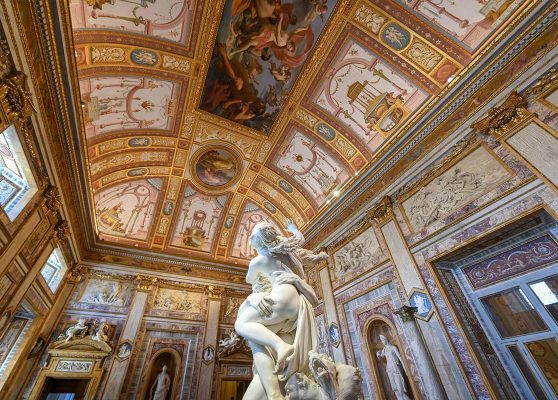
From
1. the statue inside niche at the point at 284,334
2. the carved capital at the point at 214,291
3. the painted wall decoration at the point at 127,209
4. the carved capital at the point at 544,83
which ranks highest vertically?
the painted wall decoration at the point at 127,209

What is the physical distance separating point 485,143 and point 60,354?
1469 cm

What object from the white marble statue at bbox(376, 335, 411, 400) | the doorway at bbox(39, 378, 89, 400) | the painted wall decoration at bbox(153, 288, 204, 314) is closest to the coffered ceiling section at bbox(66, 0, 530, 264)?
the painted wall decoration at bbox(153, 288, 204, 314)

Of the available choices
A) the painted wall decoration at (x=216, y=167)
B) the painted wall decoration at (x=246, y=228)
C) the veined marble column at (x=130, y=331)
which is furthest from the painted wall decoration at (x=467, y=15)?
the veined marble column at (x=130, y=331)

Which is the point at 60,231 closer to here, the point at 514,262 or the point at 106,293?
the point at 106,293

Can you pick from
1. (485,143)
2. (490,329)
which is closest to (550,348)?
(490,329)

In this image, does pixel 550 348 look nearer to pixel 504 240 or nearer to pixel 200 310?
pixel 504 240

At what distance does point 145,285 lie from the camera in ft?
39.7

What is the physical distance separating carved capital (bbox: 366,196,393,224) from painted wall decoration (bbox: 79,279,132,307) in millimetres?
10889

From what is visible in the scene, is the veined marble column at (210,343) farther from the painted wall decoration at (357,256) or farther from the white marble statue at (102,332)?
the painted wall decoration at (357,256)

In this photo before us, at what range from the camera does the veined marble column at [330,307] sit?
866 cm

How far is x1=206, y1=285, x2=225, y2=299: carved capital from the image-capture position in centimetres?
1312

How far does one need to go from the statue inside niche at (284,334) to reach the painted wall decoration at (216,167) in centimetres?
988

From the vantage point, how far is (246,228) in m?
14.9

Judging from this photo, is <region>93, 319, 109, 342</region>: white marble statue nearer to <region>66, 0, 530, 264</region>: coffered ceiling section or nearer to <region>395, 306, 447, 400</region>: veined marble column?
<region>66, 0, 530, 264</region>: coffered ceiling section
